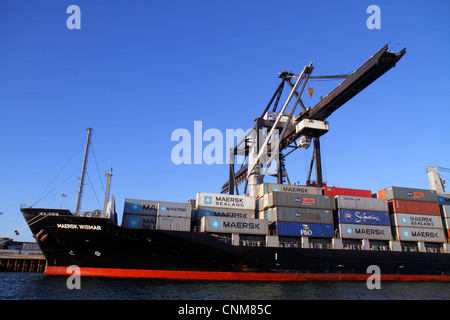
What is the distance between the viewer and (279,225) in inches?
1237

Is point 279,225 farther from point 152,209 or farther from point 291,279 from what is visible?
point 152,209

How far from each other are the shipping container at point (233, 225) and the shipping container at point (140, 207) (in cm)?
483

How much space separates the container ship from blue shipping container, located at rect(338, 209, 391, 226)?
0.11 meters

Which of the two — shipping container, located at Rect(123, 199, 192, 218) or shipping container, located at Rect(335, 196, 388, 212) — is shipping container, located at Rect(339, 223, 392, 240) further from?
shipping container, located at Rect(123, 199, 192, 218)

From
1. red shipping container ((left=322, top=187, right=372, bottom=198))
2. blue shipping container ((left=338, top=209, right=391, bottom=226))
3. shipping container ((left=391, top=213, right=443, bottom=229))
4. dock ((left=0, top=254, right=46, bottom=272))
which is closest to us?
blue shipping container ((left=338, top=209, right=391, bottom=226))

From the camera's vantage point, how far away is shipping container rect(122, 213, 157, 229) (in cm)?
2869

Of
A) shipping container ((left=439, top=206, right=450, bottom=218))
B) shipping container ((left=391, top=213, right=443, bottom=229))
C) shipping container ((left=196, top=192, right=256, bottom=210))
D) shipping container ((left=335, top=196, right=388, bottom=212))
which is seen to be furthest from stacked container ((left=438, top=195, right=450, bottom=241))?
shipping container ((left=196, top=192, right=256, bottom=210))

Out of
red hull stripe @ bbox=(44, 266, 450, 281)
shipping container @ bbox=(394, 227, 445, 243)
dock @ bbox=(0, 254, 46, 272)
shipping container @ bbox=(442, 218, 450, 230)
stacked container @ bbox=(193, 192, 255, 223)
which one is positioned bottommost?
red hull stripe @ bbox=(44, 266, 450, 281)

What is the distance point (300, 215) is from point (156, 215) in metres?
14.5

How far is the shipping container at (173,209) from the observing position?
97.7ft

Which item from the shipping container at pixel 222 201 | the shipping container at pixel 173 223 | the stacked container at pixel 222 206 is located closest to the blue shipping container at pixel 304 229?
the stacked container at pixel 222 206

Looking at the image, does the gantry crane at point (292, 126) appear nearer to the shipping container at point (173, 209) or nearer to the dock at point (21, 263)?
the shipping container at point (173, 209)

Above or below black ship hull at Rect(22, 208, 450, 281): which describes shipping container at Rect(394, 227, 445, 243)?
above
